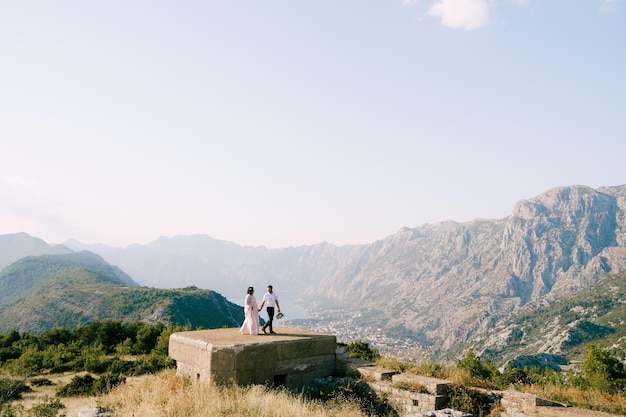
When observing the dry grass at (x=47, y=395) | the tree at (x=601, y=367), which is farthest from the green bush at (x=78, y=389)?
the tree at (x=601, y=367)

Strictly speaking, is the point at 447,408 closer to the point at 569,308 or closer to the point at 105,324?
the point at 105,324

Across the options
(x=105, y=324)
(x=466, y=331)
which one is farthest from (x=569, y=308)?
(x=105, y=324)

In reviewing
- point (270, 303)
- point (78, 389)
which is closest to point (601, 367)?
point (270, 303)

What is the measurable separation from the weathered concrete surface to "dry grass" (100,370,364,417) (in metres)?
0.43

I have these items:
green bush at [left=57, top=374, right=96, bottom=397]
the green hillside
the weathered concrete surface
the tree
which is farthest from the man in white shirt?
the green hillside

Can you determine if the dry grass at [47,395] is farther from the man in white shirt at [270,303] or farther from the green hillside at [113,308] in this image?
the green hillside at [113,308]

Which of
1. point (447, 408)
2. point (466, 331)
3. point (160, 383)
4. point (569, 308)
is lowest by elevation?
point (466, 331)

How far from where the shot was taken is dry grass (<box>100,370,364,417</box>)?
761 centimetres

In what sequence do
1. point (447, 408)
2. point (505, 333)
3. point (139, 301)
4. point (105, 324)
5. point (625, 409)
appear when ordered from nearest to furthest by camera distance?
1. point (625, 409)
2. point (447, 408)
3. point (105, 324)
4. point (139, 301)
5. point (505, 333)

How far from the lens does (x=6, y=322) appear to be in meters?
89.1

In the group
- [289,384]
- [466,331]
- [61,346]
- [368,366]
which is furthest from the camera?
[466,331]

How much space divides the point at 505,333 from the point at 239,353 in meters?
163

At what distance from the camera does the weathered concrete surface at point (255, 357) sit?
992cm

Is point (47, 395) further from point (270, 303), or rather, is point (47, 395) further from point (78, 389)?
point (270, 303)
